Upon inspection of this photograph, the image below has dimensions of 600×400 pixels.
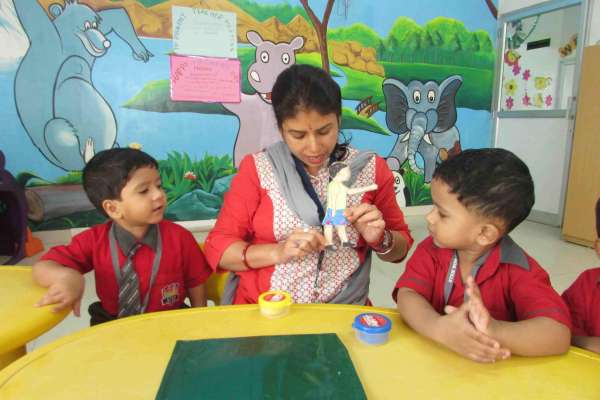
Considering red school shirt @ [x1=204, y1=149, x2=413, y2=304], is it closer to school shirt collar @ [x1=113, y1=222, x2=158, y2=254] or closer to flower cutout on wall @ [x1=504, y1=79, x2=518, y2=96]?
school shirt collar @ [x1=113, y1=222, x2=158, y2=254]

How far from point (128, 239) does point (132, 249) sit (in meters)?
0.04

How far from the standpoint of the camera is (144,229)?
150cm

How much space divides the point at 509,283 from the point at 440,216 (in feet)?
0.72

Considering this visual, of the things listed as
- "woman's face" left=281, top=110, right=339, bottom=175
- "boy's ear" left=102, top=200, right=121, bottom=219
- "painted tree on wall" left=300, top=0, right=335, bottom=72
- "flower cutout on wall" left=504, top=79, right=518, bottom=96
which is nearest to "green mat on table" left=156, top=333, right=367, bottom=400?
"woman's face" left=281, top=110, right=339, bottom=175

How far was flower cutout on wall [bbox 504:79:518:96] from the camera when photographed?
208 inches

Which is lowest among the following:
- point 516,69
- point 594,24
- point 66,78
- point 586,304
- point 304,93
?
point 586,304

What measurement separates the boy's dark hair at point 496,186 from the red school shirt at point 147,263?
950 millimetres

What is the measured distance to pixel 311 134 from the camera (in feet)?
4.04

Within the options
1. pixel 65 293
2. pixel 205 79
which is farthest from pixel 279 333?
pixel 205 79

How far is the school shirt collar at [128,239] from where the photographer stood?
1.40m

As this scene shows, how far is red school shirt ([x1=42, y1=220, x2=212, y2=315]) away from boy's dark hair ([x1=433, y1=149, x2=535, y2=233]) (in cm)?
95

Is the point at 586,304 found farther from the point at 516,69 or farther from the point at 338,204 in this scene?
the point at 516,69

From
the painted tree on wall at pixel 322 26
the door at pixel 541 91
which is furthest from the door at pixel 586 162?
the painted tree on wall at pixel 322 26

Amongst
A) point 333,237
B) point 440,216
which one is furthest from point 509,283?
point 333,237
